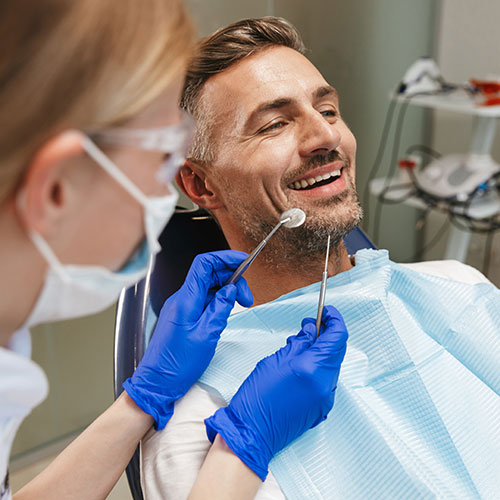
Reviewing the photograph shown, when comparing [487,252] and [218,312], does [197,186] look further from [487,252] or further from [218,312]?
[487,252]

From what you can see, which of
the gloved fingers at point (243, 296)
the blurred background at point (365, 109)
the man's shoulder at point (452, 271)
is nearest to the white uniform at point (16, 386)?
the gloved fingers at point (243, 296)

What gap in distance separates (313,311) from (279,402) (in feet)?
1.02

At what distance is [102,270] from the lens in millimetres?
608

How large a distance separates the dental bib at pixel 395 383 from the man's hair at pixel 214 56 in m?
0.40

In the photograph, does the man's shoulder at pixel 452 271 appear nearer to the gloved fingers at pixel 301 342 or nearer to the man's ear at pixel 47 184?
the gloved fingers at pixel 301 342

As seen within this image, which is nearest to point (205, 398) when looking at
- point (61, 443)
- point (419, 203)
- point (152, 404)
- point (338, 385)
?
point (152, 404)

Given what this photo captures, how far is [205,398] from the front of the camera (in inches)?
42.3

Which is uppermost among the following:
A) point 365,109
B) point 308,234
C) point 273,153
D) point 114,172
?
point 114,172

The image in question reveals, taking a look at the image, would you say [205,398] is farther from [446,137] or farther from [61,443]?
[446,137]

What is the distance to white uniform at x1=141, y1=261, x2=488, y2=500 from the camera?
96cm

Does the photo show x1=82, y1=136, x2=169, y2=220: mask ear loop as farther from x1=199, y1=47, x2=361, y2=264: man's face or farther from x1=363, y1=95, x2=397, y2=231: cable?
x1=363, y1=95, x2=397, y2=231: cable

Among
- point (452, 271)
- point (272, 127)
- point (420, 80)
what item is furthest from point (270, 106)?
point (420, 80)

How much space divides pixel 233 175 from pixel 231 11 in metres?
1.16

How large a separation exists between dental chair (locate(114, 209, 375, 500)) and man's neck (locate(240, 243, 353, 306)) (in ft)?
0.63
